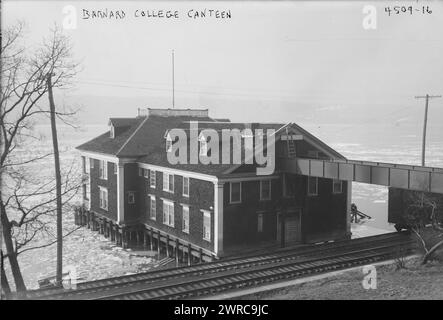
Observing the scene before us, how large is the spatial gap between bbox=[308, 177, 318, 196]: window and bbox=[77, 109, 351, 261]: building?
0.06 meters

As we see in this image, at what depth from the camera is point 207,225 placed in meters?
28.8

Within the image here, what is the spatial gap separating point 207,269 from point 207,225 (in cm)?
610

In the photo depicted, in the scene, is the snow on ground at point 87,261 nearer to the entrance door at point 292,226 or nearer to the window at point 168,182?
the window at point 168,182

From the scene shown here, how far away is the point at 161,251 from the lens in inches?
1341

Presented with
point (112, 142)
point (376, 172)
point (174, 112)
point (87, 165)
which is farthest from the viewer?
point (174, 112)

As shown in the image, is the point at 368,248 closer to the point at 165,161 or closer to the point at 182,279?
the point at 182,279

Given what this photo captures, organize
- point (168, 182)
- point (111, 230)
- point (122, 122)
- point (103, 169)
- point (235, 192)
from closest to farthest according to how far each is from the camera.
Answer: point (235, 192)
point (168, 182)
point (111, 230)
point (103, 169)
point (122, 122)

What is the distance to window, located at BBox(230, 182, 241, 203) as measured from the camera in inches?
1097

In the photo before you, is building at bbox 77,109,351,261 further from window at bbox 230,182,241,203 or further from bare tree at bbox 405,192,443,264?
bare tree at bbox 405,192,443,264

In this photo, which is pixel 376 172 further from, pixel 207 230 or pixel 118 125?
pixel 118 125

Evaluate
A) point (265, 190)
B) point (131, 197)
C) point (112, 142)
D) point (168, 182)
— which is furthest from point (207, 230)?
point (112, 142)
